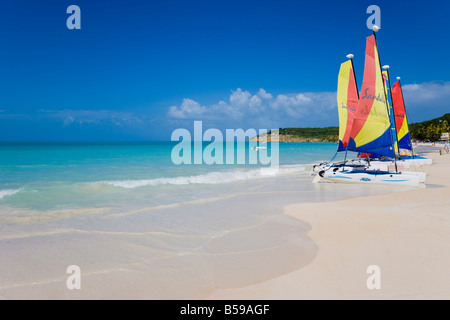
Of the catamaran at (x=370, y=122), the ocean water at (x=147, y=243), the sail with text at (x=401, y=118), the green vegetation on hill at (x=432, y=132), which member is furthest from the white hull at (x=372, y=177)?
the green vegetation on hill at (x=432, y=132)

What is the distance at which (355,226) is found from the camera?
7.61m

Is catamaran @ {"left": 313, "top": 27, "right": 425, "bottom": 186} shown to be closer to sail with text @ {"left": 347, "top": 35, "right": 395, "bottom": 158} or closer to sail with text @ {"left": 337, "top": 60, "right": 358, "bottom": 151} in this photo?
sail with text @ {"left": 347, "top": 35, "right": 395, "bottom": 158}

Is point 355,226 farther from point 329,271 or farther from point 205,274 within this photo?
point 205,274

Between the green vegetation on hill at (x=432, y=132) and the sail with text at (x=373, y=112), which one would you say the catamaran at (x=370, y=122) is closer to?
the sail with text at (x=373, y=112)

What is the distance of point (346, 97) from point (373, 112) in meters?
4.90

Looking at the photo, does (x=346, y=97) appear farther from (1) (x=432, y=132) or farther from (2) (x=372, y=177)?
(1) (x=432, y=132)

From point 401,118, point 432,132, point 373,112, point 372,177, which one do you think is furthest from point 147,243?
point 432,132

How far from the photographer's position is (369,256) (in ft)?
18.2

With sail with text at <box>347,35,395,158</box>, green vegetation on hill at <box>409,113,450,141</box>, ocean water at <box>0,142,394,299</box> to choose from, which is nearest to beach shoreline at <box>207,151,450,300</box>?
ocean water at <box>0,142,394,299</box>

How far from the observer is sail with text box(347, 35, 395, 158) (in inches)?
631
